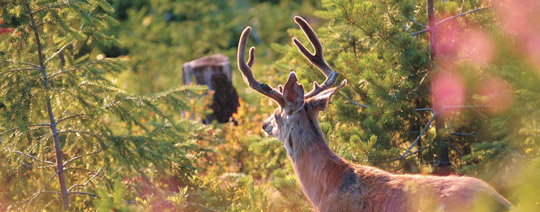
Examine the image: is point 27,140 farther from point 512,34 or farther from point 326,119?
point 512,34

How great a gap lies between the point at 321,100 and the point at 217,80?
6.15m

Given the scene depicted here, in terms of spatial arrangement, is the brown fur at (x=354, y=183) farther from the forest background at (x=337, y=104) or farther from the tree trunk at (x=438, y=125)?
the tree trunk at (x=438, y=125)

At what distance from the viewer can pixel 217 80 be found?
1059 cm

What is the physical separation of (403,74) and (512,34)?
1066mm

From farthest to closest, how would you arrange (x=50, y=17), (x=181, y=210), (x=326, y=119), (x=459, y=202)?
(x=326, y=119)
(x=181, y=210)
(x=50, y=17)
(x=459, y=202)

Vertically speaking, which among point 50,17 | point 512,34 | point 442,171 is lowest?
point 442,171

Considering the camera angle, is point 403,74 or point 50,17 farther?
point 403,74

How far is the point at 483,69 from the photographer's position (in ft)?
18.7

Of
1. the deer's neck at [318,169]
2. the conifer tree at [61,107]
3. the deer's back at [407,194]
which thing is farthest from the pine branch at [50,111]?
the deer's back at [407,194]

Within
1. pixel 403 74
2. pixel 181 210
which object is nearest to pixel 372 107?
pixel 403 74

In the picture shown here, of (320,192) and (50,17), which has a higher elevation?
(50,17)

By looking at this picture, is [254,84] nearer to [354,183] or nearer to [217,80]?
[354,183]

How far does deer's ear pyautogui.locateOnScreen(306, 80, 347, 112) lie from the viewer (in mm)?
4570

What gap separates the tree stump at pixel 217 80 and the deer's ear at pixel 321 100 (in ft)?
19.3
